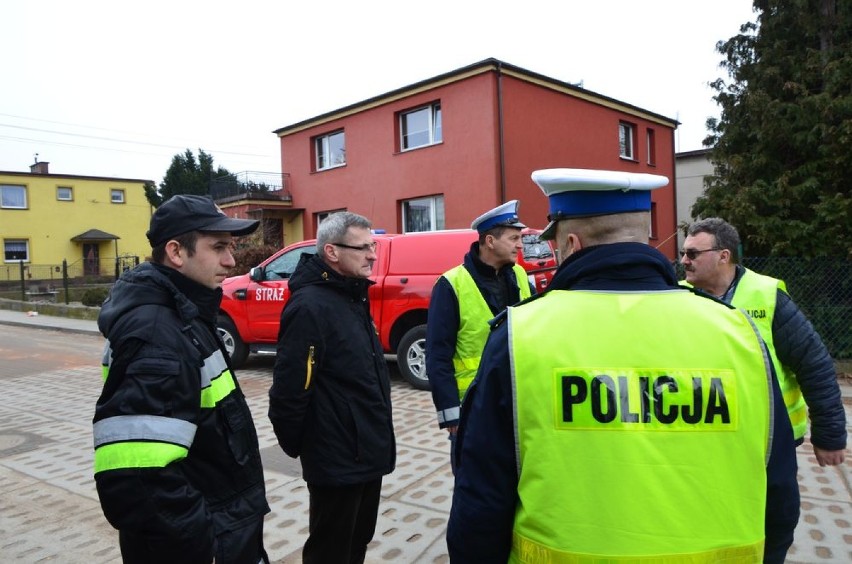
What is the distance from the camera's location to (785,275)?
869cm

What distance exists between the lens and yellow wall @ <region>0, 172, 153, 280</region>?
119ft

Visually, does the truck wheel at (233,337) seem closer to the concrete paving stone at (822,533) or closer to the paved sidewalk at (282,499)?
the paved sidewalk at (282,499)

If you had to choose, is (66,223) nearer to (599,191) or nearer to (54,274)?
(54,274)

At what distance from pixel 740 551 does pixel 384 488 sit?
3476 millimetres

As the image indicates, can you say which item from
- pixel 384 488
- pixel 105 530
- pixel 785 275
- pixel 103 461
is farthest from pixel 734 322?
pixel 785 275

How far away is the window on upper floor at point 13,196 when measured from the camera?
117ft

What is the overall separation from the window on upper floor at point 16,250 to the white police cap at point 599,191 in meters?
41.2

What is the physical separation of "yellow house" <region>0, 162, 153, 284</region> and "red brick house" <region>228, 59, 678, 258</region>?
815 inches

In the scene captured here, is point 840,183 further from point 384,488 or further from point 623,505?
point 623,505

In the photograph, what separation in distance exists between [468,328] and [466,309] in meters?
0.10

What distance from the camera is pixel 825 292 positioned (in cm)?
851

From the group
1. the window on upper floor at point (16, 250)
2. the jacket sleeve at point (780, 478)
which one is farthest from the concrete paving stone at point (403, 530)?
the window on upper floor at point (16, 250)

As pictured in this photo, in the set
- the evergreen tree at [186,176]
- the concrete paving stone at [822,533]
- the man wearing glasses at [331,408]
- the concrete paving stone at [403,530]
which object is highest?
the evergreen tree at [186,176]

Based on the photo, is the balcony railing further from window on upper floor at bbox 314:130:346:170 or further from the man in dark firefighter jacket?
the man in dark firefighter jacket
